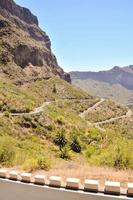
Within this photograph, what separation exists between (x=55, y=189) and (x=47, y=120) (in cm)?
4950

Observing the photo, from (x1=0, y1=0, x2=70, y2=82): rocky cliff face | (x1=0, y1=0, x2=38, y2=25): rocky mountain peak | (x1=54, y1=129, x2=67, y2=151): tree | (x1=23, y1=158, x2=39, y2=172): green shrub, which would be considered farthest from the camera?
(x1=0, y1=0, x2=38, y2=25): rocky mountain peak

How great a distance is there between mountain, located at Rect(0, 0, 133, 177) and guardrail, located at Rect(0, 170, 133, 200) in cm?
369

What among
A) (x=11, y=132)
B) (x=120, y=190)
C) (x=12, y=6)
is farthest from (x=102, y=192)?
(x=12, y=6)

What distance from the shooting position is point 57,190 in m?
7.49

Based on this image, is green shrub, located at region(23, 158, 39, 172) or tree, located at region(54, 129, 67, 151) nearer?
green shrub, located at region(23, 158, 39, 172)

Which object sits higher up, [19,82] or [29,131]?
[19,82]

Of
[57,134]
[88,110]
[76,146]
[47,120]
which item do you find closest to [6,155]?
[76,146]

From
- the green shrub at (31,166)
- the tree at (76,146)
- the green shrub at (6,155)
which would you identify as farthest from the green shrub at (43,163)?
the tree at (76,146)

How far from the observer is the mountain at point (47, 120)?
49.5ft

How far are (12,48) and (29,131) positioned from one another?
63.6 m

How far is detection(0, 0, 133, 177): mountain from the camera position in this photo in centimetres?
1509

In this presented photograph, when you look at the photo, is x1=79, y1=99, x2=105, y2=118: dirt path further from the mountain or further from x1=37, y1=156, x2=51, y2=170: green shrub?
x1=37, y1=156, x2=51, y2=170: green shrub

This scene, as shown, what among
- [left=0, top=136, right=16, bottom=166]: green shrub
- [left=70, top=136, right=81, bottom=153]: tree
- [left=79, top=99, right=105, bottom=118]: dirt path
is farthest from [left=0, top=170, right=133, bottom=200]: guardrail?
[left=79, top=99, right=105, bottom=118]: dirt path

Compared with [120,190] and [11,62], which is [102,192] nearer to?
[120,190]
